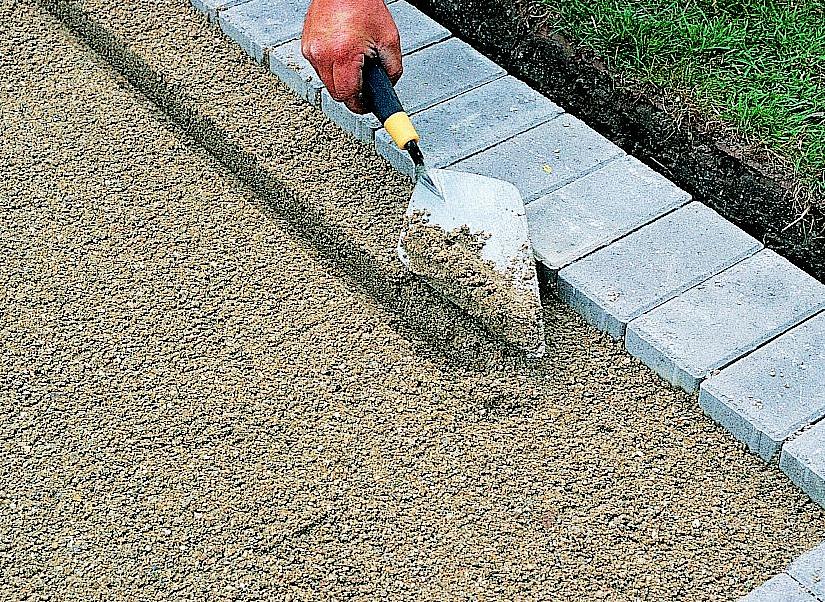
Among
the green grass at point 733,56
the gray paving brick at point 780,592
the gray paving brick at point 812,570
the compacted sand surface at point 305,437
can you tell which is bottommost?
A: the compacted sand surface at point 305,437

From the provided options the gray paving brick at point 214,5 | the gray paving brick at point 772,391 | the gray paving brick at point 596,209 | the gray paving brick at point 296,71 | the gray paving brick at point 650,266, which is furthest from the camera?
the gray paving brick at point 214,5

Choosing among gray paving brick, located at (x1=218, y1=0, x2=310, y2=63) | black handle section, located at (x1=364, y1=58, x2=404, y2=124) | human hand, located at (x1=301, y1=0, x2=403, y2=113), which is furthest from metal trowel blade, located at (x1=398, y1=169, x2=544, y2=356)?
gray paving brick, located at (x1=218, y1=0, x2=310, y2=63)

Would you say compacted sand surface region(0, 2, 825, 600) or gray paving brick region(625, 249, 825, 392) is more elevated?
gray paving brick region(625, 249, 825, 392)

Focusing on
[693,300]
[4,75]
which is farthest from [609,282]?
[4,75]

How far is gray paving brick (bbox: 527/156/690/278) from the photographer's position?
126 inches

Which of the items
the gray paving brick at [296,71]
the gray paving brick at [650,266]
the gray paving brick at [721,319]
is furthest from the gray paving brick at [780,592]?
the gray paving brick at [296,71]

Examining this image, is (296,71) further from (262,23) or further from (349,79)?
(349,79)

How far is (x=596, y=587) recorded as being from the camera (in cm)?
255

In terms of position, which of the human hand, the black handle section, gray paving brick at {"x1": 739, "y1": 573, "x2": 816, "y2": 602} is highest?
the human hand

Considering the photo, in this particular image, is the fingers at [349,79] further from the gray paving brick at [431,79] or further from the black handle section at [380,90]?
the gray paving brick at [431,79]

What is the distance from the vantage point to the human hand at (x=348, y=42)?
9.98ft

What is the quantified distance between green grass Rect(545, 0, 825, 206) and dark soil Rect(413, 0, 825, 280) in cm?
7

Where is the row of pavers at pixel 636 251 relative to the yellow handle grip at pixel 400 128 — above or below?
below

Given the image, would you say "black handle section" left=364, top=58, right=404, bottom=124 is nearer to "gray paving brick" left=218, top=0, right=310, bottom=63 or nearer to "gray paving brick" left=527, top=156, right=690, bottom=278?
"gray paving brick" left=527, top=156, right=690, bottom=278
